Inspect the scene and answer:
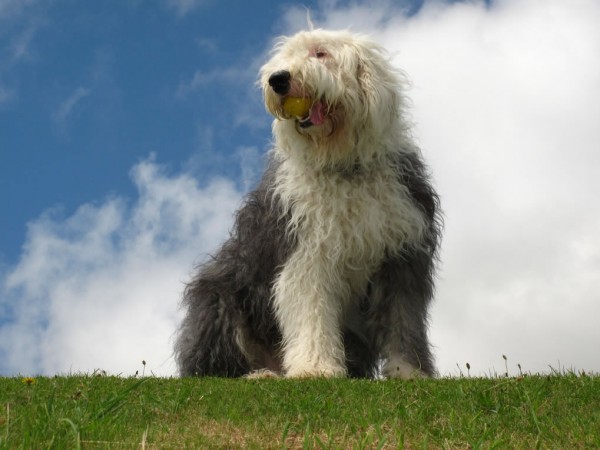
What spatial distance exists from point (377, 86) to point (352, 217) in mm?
1097

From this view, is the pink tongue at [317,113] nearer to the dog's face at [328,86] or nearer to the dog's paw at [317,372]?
the dog's face at [328,86]

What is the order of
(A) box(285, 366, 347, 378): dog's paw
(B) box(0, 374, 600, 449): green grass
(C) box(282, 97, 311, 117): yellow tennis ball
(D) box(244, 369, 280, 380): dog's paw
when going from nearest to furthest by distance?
(B) box(0, 374, 600, 449): green grass < (A) box(285, 366, 347, 378): dog's paw < (C) box(282, 97, 311, 117): yellow tennis ball < (D) box(244, 369, 280, 380): dog's paw

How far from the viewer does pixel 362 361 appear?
25.1ft

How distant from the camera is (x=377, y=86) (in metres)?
7.09

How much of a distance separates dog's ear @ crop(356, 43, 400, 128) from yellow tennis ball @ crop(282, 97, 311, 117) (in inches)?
19.2

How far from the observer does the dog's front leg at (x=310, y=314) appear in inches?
275

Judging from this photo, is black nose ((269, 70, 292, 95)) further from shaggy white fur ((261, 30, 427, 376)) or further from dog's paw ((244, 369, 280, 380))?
dog's paw ((244, 369, 280, 380))

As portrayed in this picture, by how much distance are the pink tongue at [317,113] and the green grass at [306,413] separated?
6.84 ft

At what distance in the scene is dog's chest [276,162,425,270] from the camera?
7.04 meters

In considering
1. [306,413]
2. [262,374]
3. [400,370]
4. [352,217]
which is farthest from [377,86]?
[306,413]

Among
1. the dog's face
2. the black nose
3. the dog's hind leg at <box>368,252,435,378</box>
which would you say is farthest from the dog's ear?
the dog's hind leg at <box>368,252,435,378</box>

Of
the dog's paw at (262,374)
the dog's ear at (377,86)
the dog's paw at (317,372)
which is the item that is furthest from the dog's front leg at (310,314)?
the dog's ear at (377,86)

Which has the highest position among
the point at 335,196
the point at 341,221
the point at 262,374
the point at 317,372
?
the point at 335,196

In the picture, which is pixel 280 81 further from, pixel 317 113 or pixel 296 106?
pixel 317 113
